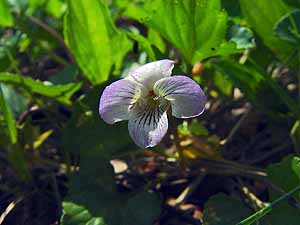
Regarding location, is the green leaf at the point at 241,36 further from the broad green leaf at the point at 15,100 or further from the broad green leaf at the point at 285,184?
the broad green leaf at the point at 15,100

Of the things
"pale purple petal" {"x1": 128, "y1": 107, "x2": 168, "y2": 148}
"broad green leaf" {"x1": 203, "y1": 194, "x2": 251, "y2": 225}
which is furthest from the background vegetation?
"pale purple petal" {"x1": 128, "y1": 107, "x2": 168, "y2": 148}

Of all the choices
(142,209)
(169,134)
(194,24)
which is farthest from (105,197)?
(194,24)

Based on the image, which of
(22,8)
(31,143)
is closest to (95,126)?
(31,143)

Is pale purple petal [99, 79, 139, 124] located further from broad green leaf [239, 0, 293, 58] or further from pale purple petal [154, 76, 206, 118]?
broad green leaf [239, 0, 293, 58]

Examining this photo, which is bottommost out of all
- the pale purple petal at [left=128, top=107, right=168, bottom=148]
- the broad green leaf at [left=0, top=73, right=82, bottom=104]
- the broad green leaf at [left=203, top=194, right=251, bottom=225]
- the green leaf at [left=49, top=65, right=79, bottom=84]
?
the broad green leaf at [left=203, top=194, right=251, bottom=225]

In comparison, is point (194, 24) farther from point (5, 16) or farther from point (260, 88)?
point (5, 16)

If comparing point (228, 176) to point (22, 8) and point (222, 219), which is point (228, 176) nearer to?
point (222, 219)

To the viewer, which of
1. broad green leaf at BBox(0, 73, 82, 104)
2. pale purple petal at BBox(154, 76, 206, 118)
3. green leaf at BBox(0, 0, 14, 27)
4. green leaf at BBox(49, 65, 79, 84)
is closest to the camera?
pale purple petal at BBox(154, 76, 206, 118)
